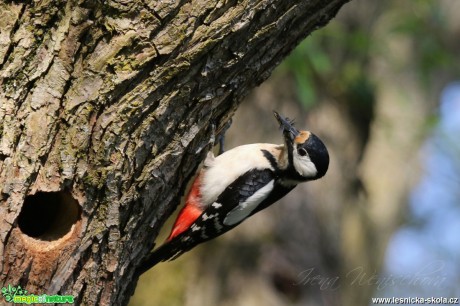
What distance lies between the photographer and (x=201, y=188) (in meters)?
4.51

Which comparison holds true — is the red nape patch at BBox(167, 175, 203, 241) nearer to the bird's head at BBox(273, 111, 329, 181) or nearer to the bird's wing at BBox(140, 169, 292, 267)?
the bird's wing at BBox(140, 169, 292, 267)

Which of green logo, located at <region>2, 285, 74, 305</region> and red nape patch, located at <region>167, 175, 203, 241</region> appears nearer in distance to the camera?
green logo, located at <region>2, 285, 74, 305</region>

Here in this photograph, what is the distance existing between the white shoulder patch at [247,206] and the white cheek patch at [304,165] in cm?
23

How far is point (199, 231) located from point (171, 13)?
1.84 m

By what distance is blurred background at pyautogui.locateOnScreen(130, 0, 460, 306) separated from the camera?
18.2 ft

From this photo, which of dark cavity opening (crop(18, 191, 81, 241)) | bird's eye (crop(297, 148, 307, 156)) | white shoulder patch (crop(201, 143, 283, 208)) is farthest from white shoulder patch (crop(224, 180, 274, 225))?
dark cavity opening (crop(18, 191, 81, 241))

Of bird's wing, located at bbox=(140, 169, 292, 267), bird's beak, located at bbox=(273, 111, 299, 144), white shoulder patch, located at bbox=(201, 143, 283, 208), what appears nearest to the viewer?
bird's wing, located at bbox=(140, 169, 292, 267)

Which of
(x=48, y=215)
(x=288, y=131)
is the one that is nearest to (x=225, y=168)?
(x=288, y=131)

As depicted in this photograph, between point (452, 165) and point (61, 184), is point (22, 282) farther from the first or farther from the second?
point (452, 165)

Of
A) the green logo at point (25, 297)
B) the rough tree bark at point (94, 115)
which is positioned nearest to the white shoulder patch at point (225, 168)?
the rough tree bark at point (94, 115)

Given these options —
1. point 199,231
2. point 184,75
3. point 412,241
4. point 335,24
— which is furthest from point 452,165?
point 184,75

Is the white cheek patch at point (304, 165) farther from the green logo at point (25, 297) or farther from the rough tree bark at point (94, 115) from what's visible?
the green logo at point (25, 297)

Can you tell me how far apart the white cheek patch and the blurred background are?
110 cm

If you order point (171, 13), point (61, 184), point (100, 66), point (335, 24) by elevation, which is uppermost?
point (335, 24)
